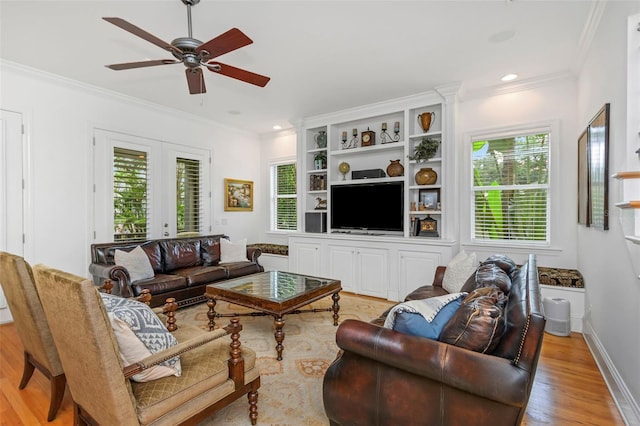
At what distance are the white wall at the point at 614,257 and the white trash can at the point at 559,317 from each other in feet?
0.60

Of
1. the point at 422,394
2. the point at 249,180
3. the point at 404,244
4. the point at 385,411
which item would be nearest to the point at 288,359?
the point at 385,411

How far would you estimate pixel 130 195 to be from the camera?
448cm

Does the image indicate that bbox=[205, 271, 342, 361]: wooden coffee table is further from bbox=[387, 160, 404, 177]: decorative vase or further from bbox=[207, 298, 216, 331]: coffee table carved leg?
bbox=[387, 160, 404, 177]: decorative vase

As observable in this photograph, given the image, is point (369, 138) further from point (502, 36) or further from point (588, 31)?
point (588, 31)

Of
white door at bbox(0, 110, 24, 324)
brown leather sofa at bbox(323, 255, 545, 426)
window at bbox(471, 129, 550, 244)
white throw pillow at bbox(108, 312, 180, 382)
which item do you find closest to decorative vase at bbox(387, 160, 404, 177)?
window at bbox(471, 129, 550, 244)

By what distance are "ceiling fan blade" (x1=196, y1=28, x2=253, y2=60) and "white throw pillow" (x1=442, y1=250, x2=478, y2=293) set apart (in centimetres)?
266

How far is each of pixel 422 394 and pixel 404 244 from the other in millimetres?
2958

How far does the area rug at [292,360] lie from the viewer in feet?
6.34

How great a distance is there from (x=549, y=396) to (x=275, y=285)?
7.89 feet

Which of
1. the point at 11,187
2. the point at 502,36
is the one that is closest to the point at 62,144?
the point at 11,187

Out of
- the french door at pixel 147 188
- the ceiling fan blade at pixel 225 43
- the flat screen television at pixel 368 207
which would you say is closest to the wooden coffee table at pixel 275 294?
the flat screen television at pixel 368 207

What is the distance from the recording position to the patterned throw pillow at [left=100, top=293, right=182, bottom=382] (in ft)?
4.47

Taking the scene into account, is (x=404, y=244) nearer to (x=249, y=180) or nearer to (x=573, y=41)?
(x=573, y=41)

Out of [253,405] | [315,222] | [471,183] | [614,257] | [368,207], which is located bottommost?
[253,405]
